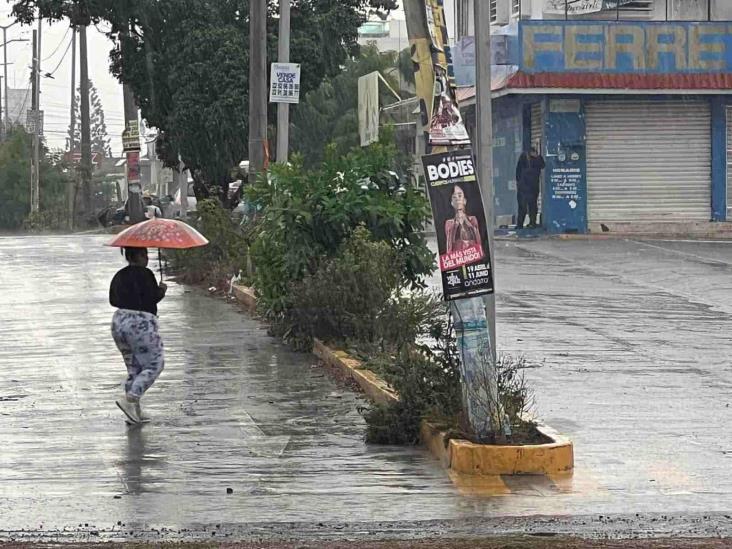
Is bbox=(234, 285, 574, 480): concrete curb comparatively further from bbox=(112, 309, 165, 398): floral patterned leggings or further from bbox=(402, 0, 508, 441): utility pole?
bbox=(112, 309, 165, 398): floral patterned leggings

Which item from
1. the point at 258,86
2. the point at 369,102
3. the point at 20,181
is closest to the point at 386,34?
the point at 20,181

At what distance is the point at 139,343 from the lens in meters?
11.8

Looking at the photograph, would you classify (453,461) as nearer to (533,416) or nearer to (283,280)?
(533,416)

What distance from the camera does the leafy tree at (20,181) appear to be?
7044 centimetres

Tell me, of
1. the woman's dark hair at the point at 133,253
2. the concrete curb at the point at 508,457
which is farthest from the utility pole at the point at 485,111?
the woman's dark hair at the point at 133,253

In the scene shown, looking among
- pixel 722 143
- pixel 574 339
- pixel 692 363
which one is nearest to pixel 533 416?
pixel 692 363

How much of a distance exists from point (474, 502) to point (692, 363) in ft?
→ 20.5

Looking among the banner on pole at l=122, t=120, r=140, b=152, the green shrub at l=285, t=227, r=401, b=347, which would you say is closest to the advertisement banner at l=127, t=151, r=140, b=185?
the banner on pole at l=122, t=120, r=140, b=152

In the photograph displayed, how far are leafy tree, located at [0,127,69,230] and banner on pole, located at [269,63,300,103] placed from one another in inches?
1915

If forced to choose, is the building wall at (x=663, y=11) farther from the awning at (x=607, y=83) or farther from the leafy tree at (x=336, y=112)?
the leafy tree at (x=336, y=112)

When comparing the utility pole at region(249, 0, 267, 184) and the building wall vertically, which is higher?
the building wall

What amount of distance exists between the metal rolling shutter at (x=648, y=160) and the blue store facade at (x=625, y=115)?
0.08ft

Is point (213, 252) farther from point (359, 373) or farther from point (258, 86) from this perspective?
point (359, 373)

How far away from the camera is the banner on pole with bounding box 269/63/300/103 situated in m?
22.4
